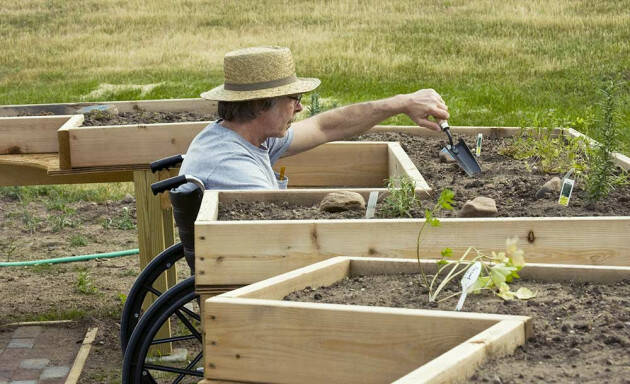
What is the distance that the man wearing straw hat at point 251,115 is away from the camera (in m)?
3.73

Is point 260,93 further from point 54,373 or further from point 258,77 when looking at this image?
point 54,373

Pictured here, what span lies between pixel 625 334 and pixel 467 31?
567 inches

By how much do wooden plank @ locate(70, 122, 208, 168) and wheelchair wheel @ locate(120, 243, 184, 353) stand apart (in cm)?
100

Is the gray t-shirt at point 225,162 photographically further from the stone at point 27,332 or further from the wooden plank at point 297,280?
the stone at point 27,332

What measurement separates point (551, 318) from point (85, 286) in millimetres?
4577

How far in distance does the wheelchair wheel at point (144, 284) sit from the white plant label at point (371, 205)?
1.29m

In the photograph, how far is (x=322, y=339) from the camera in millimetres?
2316

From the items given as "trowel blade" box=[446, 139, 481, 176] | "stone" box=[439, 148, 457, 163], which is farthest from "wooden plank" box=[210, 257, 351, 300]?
"stone" box=[439, 148, 457, 163]

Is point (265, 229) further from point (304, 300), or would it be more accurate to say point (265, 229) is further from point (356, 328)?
point (356, 328)

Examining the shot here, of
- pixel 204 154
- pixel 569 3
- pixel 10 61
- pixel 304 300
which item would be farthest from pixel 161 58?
pixel 304 300

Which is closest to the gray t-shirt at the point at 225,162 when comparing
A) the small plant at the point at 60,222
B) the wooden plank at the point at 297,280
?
the wooden plank at the point at 297,280

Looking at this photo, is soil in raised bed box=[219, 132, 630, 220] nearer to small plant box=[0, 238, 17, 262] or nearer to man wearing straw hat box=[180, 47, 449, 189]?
man wearing straw hat box=[180, 47, 449, 189]

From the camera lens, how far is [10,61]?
1661 centimetres

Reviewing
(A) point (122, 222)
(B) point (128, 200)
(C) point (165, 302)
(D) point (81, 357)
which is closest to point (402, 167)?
(C) point (165, 302)
